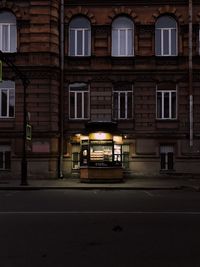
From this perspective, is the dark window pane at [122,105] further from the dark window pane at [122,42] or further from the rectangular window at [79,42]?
the rectangular window at [79,42]

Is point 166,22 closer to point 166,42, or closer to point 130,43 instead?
point 166,42

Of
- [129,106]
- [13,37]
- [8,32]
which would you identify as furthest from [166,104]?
[8,32]

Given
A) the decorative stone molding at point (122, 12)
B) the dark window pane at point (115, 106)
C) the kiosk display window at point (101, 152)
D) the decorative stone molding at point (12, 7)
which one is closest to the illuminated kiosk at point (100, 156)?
the kiosk display window at point (101, 152)

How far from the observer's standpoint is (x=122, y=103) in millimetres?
32438

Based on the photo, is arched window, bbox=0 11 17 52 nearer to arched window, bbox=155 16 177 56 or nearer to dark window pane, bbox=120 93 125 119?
dark window pane, bbox=120 93 125 119

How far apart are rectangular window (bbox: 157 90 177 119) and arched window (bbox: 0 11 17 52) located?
8.80m

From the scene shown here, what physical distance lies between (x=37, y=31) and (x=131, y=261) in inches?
949

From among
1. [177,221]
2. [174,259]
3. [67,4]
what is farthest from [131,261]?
[67,4]

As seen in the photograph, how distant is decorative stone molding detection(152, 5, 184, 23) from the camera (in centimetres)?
3228

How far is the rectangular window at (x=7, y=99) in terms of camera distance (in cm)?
3184

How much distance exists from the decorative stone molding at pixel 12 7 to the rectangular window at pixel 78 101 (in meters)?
4.96

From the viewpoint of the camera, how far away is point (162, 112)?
32281 millimetres

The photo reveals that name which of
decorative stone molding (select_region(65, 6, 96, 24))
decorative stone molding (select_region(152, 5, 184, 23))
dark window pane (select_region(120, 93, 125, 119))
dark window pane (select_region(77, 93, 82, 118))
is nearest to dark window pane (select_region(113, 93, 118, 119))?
dark window pane (select_region(120, 93, 125, 119))

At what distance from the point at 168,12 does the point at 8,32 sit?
9280 mm
